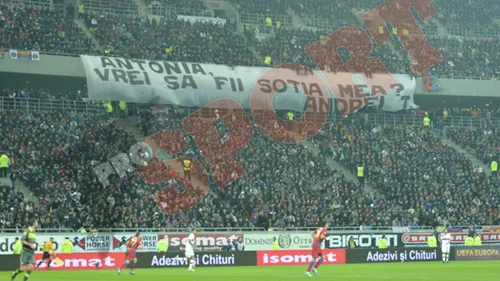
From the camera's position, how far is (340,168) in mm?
63656

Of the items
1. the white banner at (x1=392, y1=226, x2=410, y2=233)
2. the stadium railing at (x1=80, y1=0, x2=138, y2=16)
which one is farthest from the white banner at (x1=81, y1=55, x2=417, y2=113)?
the white banner at (x1=392, y1=226, x2=410, y2=233)

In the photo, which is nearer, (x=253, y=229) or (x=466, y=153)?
(x=253, y=229)

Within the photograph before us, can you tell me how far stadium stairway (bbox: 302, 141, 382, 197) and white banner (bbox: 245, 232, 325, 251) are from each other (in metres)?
9.27

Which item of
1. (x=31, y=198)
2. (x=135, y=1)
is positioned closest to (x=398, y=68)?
(x=135, y=1)

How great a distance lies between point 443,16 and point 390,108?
16.9m

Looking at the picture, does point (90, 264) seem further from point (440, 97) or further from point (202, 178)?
point (440, 97)

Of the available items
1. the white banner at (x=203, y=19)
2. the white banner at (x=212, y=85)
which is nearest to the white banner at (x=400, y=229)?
the white banner at (x=212, y=85)

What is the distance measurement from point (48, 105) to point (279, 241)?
62.8 feet

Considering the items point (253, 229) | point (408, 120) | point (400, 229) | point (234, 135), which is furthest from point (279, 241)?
point (408, 120)

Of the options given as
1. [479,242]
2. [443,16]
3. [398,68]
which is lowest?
[479,242]

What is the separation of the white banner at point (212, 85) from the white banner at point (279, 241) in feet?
44.5

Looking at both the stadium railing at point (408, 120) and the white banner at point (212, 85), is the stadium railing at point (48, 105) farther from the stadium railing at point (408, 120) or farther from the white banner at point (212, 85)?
the stadium railing at point (408, 120)

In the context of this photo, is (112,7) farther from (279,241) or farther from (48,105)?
(279,241)

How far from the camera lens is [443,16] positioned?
81.8 metres
